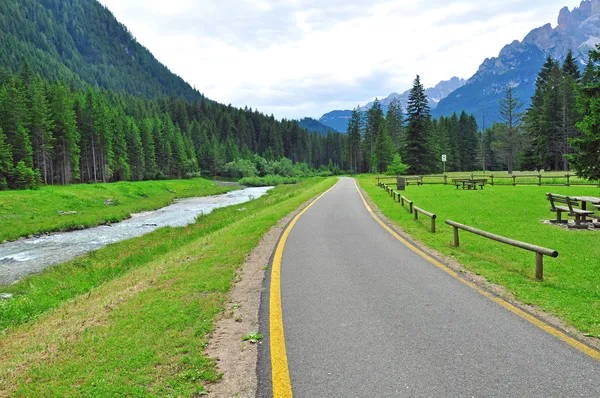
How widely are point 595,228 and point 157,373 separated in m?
15.4

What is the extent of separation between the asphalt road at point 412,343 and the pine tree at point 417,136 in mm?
56079

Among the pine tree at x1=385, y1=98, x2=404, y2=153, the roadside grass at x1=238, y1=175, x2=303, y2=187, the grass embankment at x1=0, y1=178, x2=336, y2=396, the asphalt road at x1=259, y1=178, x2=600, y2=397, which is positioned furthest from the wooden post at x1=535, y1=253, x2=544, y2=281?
the pine tree at x1=385, y1=98, x2=404, y2=153

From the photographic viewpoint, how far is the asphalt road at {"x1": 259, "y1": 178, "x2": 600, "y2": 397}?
3.35 m

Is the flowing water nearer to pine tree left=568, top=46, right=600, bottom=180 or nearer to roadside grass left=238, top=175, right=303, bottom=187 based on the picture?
pine tree left=568, top=46, right=600, bottom=180

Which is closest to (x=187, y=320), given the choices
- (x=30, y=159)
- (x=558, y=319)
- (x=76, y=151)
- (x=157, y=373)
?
(x=157, y=373)

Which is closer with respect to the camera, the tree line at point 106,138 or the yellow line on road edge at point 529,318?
the yellow line on road edge at point 529,318

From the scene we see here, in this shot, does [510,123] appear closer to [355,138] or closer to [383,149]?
[383,149]

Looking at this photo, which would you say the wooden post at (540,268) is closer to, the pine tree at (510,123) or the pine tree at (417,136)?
the pine tree at (417,136)

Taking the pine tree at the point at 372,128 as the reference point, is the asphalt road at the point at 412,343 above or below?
below

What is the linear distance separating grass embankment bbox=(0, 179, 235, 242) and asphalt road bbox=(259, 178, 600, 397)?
22.6m

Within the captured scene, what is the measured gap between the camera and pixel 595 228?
12.6 meters

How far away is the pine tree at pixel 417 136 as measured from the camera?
6003 centimetres

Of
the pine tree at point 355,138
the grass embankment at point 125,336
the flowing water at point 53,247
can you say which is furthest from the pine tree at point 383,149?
the grass embankment at point 125,336

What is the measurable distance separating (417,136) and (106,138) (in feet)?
191
